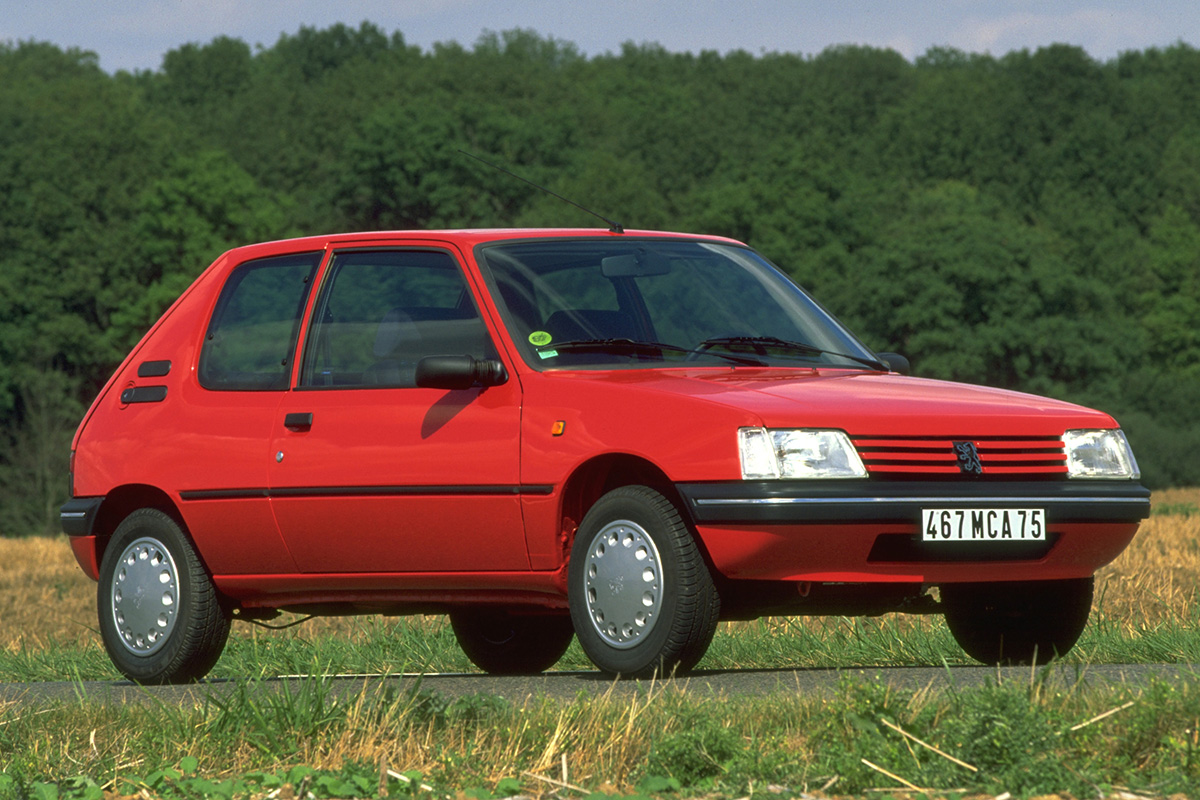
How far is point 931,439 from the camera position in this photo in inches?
275

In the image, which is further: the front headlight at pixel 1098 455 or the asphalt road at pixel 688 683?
the front headlight at pixel 1098 455

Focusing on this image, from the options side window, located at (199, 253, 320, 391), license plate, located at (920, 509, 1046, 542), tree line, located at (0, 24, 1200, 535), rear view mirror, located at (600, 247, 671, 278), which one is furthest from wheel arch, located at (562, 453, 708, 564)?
tree line, located at (0, 24, 1200, 535)

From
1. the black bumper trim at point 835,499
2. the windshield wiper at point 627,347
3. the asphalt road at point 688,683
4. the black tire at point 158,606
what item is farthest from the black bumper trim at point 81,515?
the black bumper trim at point 835,499

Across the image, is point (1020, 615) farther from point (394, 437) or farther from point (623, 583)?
point (394, 437)

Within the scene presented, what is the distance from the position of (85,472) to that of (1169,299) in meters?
73.6

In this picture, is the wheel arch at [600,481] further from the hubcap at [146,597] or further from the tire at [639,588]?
the hubcap at [146,597]

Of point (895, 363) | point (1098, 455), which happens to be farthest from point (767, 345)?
point (1098, 455)

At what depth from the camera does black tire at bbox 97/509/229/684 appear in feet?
28.2

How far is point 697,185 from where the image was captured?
305 ft

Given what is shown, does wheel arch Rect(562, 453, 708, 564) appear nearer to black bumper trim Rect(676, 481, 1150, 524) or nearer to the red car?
the red car

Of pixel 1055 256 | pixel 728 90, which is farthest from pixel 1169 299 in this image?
pixel 728 90

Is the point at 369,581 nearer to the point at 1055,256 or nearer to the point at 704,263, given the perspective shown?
the point at 704,263

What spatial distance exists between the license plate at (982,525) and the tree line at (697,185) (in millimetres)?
55739

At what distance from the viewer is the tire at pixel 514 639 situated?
9.38m
